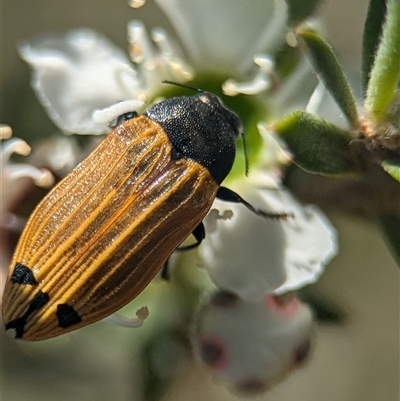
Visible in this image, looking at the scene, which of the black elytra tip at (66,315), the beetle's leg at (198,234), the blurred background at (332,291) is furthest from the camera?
the blurred background at (332,291)

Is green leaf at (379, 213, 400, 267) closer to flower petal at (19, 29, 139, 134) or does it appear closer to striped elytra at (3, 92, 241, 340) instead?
striped elytra at (3, 92, 241, 340)

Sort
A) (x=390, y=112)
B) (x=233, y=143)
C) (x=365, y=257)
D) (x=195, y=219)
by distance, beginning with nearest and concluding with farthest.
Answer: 1. (x=390, y=112)
2. (x=195, y=219)
3. (x=233, y=143)
4. (x=365, y=257)

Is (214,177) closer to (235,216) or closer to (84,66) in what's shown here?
(235,216)

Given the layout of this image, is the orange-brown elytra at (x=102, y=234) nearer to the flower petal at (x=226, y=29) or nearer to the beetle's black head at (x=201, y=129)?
the beetle's black head at (x=201, y=129)

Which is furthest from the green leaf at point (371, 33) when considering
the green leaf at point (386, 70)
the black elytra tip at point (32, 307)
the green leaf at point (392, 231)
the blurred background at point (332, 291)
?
the blurred background at point (332, 291)

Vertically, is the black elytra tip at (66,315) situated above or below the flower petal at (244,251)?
above

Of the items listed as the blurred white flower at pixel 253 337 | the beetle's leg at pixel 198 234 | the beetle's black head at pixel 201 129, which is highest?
the beetle's black head at pixel 201 129

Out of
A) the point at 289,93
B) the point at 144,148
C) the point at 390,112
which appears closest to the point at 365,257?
the point at 289,93

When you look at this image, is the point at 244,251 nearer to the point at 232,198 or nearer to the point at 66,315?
the point at 232,198
